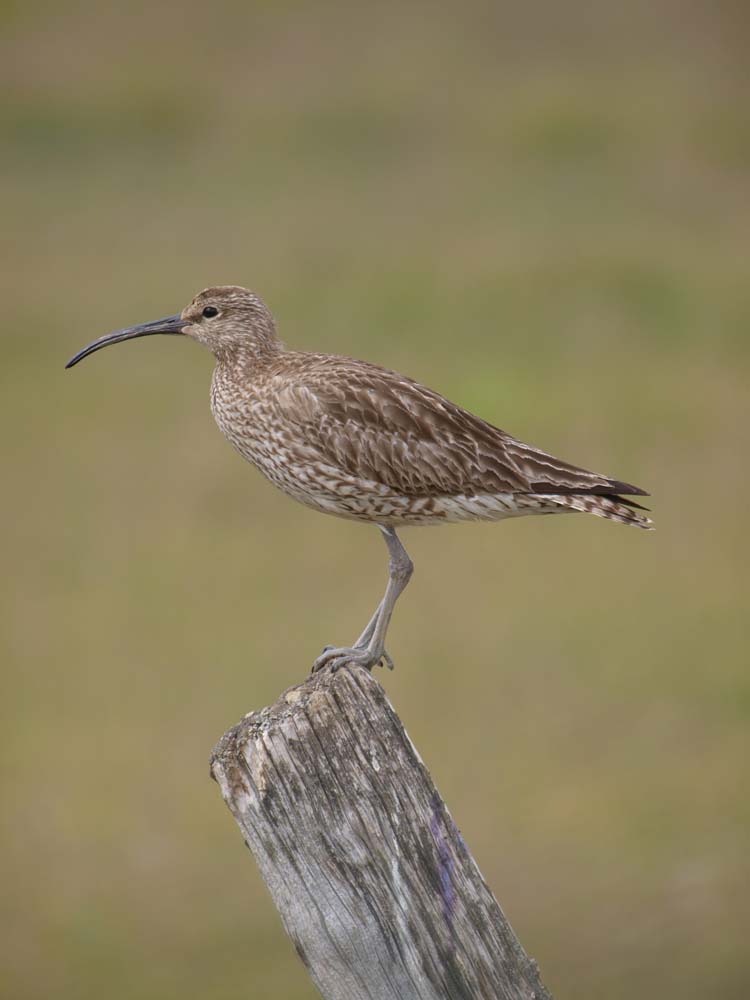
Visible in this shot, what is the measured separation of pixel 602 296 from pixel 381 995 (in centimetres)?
2099

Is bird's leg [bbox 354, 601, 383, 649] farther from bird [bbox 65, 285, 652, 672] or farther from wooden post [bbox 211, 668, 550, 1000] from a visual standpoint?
wooden post [bbox 211, 668, 550, 1000]

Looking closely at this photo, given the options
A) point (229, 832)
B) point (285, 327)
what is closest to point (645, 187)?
point (285, 327)

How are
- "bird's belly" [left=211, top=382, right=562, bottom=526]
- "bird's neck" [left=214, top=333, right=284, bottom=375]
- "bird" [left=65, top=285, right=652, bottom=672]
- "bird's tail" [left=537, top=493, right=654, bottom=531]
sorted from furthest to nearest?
"bird's neck" [left=214, top=333, right=284, bottom=375], "bird's belly" [left=211, top=382, right=562, bottom=526], "bird" [left=65, top=285, right=652, bottom=672], "bird's tail" [left=537, top=493, right=654, bottom=531]

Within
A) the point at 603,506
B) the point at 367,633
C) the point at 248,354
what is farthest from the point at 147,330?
the point at 603,506

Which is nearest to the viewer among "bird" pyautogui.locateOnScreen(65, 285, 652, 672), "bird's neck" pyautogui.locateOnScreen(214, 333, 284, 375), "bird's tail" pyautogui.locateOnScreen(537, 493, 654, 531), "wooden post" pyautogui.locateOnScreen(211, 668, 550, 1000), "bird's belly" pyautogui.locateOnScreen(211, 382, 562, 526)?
"wooden post" pyautogui.locateOnScreen(211, 668, 550, 1000)

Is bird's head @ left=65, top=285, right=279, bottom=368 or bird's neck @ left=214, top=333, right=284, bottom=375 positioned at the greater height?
bird's head @ left=65, top=285, right=279, bottom=368

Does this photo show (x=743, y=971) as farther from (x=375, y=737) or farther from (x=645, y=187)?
(x=645, y=187)

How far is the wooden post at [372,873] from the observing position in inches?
218

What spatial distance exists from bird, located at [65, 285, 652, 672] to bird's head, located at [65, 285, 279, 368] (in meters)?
0.45

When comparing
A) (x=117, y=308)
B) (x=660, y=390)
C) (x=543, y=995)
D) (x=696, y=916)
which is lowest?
(x=543, y=995)

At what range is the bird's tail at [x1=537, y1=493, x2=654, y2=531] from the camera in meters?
7.36

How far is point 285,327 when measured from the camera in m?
22.9

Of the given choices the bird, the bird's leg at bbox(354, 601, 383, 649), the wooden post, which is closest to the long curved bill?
the bird

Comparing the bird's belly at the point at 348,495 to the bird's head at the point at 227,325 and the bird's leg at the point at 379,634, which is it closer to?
the bird's leg at the point at 379,634
